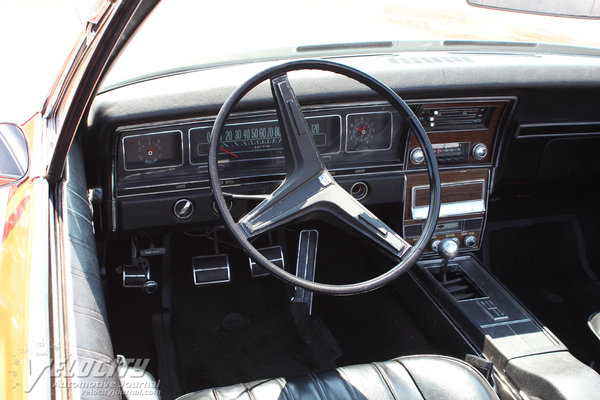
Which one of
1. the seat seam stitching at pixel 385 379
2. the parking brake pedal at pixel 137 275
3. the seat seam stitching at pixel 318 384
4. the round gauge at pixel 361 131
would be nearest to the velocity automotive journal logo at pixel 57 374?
the seat seam stitching at pixel 318 384

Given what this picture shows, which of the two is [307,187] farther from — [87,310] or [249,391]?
[87,310]

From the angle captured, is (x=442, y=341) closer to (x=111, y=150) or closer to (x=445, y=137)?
(x=445, y=137)

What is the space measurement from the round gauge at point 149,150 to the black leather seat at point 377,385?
0.99 meters

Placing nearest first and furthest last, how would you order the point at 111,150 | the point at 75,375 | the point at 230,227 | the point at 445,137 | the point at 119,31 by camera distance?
the point at 75,375, the point at 119,31, the point at 230,227, the point at 111,150, the point at 445,137

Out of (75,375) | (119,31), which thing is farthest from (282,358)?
(119,31)

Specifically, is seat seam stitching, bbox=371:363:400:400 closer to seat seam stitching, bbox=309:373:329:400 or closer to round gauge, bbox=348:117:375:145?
seat seam stitching, bbox=309:373:329:400

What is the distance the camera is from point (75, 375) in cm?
110

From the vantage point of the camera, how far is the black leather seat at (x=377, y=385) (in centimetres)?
157

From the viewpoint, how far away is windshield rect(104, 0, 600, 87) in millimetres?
2102

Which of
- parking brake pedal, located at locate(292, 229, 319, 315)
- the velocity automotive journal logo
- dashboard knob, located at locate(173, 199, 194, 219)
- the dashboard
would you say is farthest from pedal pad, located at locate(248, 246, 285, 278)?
the velocity automotive journal logo

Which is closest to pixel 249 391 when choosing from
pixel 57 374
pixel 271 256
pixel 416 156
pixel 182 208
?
pixel 57 374

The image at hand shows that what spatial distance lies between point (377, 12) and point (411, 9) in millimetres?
147

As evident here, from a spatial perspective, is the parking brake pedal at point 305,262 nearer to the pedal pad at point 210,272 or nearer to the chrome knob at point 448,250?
the pedal pad at point 210,272

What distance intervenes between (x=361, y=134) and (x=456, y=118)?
46 centimetres
